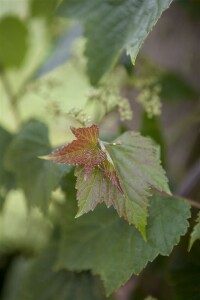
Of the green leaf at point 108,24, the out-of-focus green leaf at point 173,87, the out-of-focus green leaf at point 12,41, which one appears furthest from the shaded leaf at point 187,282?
the out-of-focus green leaf at point 12,41

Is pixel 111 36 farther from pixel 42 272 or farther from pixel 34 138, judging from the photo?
pixel 42 272

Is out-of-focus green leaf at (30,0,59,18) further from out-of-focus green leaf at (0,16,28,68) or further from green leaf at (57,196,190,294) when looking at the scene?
green leaf at (57,196,190,294)

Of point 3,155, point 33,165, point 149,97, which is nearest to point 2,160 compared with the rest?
point 3,155

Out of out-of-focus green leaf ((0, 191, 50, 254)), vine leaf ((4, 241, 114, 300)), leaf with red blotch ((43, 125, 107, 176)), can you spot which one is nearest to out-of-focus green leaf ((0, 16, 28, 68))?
out-of-focus green leaf ((0, 191, 50, 254))

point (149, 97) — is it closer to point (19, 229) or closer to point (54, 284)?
point (54, 284)

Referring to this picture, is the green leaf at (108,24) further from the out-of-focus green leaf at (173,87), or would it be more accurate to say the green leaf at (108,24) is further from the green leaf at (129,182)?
the out-of-focus green leaf at (173,87)

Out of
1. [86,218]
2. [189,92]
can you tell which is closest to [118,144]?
→ [86,218]
